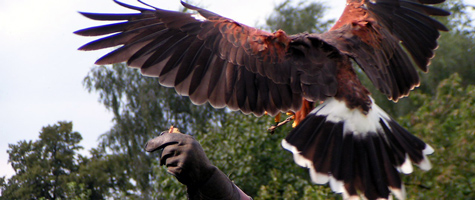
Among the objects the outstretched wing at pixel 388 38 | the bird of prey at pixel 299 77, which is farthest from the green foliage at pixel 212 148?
the outstretched wing at pixel 388 38

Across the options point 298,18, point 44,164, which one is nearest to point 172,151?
point 44,164

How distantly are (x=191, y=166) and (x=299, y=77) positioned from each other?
1.99 m

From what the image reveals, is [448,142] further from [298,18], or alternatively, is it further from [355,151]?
[298,18]

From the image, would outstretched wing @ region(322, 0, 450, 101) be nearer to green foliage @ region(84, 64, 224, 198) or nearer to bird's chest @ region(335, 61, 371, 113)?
bird's chest @ region(335, 61, 371, 113)

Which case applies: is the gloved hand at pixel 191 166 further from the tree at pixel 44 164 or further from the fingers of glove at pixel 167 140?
the tree at pixel 44 164

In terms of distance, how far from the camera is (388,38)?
21.0 ft

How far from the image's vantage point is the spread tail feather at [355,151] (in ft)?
15.9

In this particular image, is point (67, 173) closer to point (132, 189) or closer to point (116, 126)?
point (132, 189)

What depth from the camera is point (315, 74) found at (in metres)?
5.46

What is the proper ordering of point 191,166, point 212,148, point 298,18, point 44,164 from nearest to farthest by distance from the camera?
point 191,166
point 44,164
point 212,148
point 298,18

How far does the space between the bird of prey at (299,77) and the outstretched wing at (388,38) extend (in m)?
0.02

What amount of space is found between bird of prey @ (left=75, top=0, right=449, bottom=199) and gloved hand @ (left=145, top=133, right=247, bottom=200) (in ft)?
3.94

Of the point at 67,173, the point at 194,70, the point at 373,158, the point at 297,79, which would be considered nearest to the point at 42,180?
the point at 67,173

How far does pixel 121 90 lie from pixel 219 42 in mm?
15879
